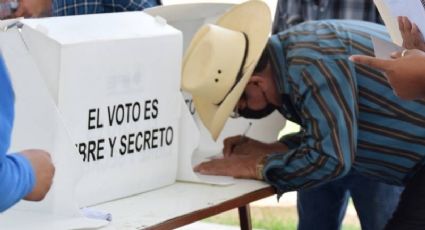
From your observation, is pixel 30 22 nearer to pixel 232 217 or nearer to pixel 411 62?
pixel 411 62

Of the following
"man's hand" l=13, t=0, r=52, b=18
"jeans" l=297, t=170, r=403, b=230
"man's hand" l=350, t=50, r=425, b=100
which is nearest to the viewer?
"man's hand" l=350, t=50, r=425, b=100

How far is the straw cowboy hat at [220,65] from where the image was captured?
2461 millimetres

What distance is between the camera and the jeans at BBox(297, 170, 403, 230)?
2.76 metres

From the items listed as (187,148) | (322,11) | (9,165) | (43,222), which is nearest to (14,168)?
(9,165)

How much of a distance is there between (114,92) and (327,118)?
1.64 feet

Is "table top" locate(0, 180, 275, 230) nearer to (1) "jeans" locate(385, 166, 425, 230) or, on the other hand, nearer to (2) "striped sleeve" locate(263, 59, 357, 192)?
(2) "striped sleeve" locate(263, 59, 357, 192)

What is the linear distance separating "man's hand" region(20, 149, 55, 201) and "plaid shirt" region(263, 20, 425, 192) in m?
0.79

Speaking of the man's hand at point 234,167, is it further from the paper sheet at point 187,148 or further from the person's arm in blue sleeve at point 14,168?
the person's arm in blue sleeve at point 14,168

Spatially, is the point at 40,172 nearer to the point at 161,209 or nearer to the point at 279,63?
the point at 161,209

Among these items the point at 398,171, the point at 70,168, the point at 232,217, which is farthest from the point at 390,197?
the point at 232,217

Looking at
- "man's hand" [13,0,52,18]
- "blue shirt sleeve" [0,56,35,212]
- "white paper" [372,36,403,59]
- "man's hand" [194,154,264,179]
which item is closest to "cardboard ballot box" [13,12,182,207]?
"man's hand" [194,154,264,179]

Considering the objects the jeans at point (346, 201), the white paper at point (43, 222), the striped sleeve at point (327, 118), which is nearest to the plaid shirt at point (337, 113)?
the striped sleeve at point (327, 118)

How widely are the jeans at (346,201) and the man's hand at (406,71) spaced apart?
80 cm

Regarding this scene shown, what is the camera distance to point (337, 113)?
233 centimetres
